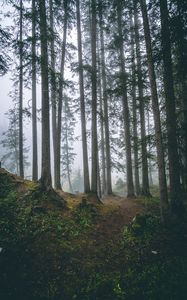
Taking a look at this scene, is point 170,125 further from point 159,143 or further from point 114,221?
point 114,221

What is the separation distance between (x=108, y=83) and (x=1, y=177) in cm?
1352

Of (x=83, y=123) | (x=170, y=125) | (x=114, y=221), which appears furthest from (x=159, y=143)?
(x=83, y=123)

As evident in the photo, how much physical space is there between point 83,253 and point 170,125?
613 centimetres

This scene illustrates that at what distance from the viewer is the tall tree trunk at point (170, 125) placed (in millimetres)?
10477

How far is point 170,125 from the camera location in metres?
10.8

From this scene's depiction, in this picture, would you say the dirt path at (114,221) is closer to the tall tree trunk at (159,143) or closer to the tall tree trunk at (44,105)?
the tall tree trunk at (159,143)

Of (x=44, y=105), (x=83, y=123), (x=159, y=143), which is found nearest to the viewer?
(x=159, y=143)

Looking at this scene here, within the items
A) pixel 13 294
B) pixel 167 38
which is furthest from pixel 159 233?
pixel 167 38

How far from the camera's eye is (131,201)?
599 inches

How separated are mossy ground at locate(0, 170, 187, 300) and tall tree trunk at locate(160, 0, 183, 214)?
106 centimetres

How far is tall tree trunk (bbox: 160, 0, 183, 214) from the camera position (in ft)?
34.4

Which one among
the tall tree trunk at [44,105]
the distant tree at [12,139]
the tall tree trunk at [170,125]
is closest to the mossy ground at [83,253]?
the tall tree trunk at [44,105]

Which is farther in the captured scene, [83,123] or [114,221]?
[83,123]

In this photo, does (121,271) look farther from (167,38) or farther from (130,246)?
(167,38)
